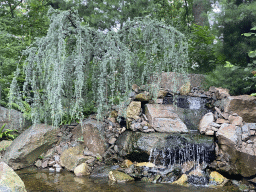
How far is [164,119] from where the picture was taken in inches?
220

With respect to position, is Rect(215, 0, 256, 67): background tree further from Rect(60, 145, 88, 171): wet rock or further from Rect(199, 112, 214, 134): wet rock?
Rect(60, 145, 88, 171): wet rock

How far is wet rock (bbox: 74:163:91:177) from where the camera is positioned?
4.58m

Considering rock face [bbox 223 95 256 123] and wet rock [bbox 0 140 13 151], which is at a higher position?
rock face [bbox 223 95 256 123]

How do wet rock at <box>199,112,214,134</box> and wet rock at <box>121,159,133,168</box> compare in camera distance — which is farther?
wet rock at <box>199,112,214,134</box>

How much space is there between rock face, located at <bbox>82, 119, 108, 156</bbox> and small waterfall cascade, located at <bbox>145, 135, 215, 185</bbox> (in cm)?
135

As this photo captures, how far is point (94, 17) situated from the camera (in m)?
6.81

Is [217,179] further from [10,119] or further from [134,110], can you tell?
[10,119]

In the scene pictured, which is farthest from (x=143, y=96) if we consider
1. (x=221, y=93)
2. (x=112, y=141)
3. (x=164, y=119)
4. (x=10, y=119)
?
(x=10, y=119)

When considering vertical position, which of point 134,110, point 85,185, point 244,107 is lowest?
point 85,185

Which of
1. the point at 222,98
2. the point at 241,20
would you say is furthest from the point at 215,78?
the point at 241,20

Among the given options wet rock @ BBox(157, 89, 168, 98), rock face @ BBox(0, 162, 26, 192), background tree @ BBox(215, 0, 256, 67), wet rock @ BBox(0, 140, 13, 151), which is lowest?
wet rock @ BBox(0, 140, 13, 151)

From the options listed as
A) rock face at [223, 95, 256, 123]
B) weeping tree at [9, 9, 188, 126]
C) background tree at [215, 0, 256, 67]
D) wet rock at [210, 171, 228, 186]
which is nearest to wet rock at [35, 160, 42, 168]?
weeping tree at [9, 9, 188, 126]

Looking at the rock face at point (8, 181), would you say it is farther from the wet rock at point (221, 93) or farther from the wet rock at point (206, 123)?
the wet rock at point (221, 93)

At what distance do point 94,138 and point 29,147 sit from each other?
1.54 m
